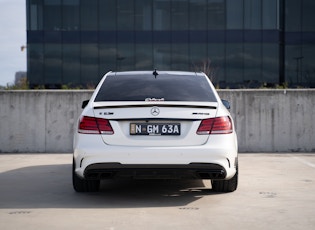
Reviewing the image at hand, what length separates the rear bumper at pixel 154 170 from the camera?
20.8 ft

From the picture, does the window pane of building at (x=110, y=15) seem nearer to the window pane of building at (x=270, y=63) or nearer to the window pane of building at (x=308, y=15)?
the window pane of building at (x=270, y=63)

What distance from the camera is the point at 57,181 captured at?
28.4 ft

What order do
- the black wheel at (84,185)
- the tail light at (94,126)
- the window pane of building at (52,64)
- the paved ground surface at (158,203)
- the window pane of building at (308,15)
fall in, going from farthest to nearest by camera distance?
the window pane of building at (52,64), the window pane of building at (308,15), the black wheel at (84,185), the tail light at (94,126), the paved ground surface at (158,203)

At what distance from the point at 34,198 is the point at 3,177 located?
2237 mm

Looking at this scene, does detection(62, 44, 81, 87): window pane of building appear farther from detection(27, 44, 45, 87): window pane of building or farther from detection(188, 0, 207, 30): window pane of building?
detection(188, 0, 207, 30): window pane of building

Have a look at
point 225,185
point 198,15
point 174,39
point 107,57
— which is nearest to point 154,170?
point 225,185

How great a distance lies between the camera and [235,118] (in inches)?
→ 543

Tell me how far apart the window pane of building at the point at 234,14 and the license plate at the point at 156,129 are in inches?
1652

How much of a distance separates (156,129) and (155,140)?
124mm

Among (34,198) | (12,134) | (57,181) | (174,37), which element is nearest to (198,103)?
(34,198)

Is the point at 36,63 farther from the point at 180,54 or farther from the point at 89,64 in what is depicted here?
the point at 180,54

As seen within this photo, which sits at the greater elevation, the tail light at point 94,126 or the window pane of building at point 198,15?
the window pane of building at point 198,15

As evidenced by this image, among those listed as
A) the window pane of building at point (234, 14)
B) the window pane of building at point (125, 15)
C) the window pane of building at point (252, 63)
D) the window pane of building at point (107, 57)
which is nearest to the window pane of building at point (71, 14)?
the window pane of building at point (107, 57)

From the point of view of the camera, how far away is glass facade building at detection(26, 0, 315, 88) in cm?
4750
